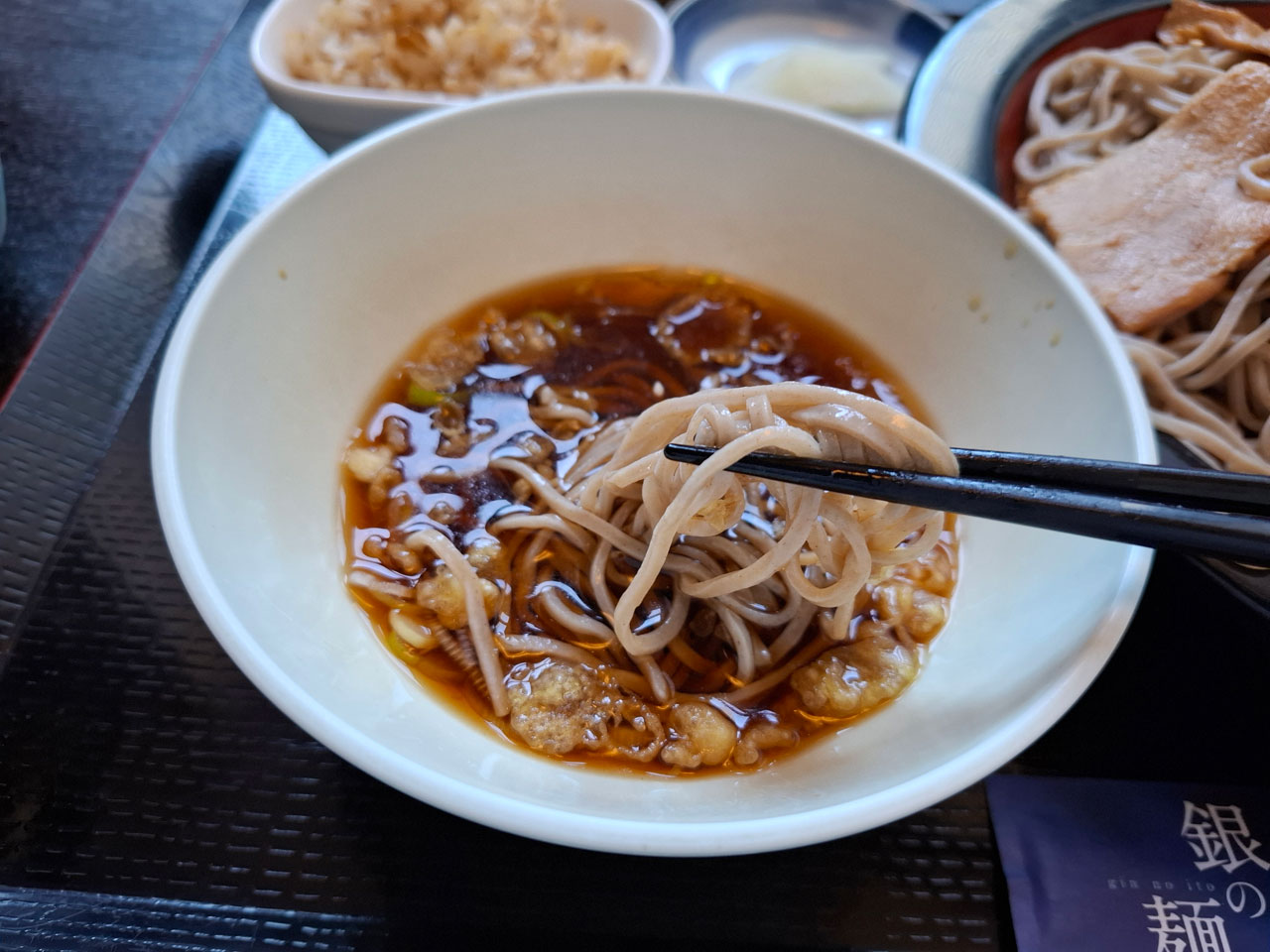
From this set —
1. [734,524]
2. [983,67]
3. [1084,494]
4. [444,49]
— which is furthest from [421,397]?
[983,67]

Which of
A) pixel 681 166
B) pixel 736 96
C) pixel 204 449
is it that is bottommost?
pixel 204 449

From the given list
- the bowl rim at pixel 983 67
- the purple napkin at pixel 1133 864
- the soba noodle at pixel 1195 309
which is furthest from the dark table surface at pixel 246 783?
the bowl rim at pixel 983 67

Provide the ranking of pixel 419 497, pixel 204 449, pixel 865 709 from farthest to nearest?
1. pixel 419 497
2. pixel 865 709
3. pixel 204 449

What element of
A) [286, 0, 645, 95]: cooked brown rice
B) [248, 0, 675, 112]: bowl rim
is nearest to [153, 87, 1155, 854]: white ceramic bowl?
[248, 0, 675, 112]: bowl rim

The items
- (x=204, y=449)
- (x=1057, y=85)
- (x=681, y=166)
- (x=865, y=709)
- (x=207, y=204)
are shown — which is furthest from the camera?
(x=1057, y=85)

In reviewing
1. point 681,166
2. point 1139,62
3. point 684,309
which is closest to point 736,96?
point 681,166

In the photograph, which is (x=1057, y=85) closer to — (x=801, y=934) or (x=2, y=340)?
(x=801, y=934)

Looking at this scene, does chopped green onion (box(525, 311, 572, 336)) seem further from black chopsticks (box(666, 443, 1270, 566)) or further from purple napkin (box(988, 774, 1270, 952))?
purple napkin (box(988, 774, 1270, 952))
